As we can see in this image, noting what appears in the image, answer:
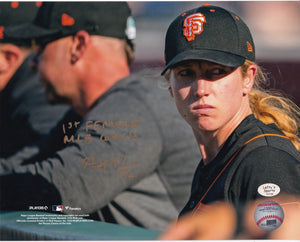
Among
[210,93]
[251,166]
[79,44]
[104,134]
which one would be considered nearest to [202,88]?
[210,93]

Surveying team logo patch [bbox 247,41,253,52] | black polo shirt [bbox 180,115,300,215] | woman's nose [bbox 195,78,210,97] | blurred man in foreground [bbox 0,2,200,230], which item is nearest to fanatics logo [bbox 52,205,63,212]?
blurred man in foreground [bbox 0,2,200,230]

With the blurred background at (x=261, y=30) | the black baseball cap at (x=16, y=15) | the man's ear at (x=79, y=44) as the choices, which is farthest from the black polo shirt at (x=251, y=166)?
the black baseball cap at (x=16, y=15)

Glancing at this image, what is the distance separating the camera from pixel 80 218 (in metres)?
1.96

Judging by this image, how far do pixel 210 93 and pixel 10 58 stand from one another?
1878 millimetres

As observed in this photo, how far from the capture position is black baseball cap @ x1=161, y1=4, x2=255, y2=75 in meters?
1.36

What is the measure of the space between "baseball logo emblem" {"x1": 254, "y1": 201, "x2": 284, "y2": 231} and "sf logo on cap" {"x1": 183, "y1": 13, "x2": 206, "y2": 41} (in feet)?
1.68

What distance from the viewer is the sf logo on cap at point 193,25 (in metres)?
1.39

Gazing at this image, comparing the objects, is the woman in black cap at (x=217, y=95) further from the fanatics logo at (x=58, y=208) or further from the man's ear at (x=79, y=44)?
the man's ear at (x=79, y=44)

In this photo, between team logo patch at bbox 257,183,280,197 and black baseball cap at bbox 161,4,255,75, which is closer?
team logo patch at bbox 257,183,280,197

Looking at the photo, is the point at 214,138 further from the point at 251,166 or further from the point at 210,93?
the point at 251,166

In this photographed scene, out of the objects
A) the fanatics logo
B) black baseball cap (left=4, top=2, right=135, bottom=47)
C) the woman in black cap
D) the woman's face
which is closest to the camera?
the woman in black cap

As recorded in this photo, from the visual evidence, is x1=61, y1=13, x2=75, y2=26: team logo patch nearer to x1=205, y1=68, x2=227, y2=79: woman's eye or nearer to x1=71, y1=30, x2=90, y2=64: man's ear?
x1=71, y1=30, x2=90, y2=64: man's ear

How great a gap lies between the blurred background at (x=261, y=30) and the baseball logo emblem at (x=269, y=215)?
80cm

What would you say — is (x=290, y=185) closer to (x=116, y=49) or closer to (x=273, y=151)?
(x=273, y=151)
